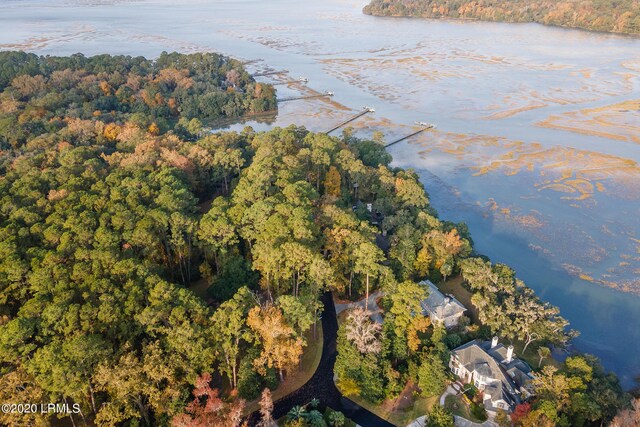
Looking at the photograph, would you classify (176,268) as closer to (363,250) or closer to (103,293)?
(103,293)

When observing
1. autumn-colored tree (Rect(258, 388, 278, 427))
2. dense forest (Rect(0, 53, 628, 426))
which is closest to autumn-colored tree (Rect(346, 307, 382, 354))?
dense forest (Rect(0, 53, 628, 426))

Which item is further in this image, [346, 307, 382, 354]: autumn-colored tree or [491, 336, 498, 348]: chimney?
[491, 336, 498, 348]: chimney

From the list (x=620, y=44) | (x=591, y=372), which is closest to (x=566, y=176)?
(x=591, y=372)

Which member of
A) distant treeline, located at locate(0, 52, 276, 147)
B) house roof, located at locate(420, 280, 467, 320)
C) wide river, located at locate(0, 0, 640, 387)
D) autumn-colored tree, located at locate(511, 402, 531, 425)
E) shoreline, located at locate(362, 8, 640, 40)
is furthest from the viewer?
shoreline, located at locate(362, 8, 640, 40)

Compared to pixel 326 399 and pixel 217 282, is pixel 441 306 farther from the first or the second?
pixel 217 282

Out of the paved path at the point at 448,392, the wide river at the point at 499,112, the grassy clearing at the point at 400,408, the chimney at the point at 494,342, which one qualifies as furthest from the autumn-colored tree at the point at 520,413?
the wide river at the point at 499,112

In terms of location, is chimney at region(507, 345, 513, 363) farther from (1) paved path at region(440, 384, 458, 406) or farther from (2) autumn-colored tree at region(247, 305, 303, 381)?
(2) autumn-colored tree at region(247, 305, 303, 381)
